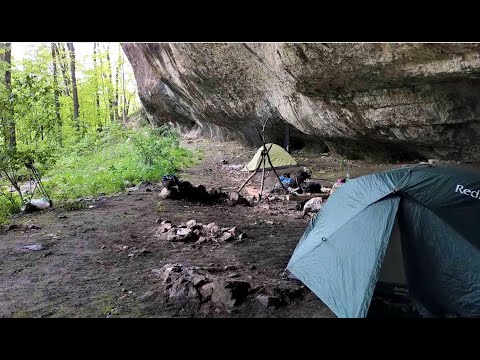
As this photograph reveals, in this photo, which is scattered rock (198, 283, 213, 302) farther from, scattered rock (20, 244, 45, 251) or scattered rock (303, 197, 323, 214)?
scattered rock (303, 197, 323, 214)

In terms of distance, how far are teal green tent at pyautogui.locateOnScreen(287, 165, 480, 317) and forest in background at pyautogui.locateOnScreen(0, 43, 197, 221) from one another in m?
6.55

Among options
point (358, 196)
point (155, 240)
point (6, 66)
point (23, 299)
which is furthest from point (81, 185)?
point (358, 196)

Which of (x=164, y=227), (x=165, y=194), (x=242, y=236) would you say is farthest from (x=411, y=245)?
(x=165, y=194)

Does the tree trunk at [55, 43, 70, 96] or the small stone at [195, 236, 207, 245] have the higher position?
the tree trunk at [55, 43, 70, 96]

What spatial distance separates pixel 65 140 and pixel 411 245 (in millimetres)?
20487

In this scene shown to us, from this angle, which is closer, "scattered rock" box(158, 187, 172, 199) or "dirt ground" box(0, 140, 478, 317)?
"dirt ground" box(0, 140, 478, 317)

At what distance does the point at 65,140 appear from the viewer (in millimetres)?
20781

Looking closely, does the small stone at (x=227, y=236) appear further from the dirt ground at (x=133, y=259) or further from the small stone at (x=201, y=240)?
the small stone at (x=201, y=240)

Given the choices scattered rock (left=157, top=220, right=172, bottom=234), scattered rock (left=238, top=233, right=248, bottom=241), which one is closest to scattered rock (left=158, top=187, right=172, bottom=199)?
scattered rock (left=157, top=220, right=172, bottom=234)

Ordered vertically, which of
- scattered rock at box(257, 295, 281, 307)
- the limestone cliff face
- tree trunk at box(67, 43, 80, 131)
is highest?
tree trunk at box(67, 43, 80, 131)

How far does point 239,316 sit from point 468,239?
235 centimetres

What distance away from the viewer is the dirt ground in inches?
157
